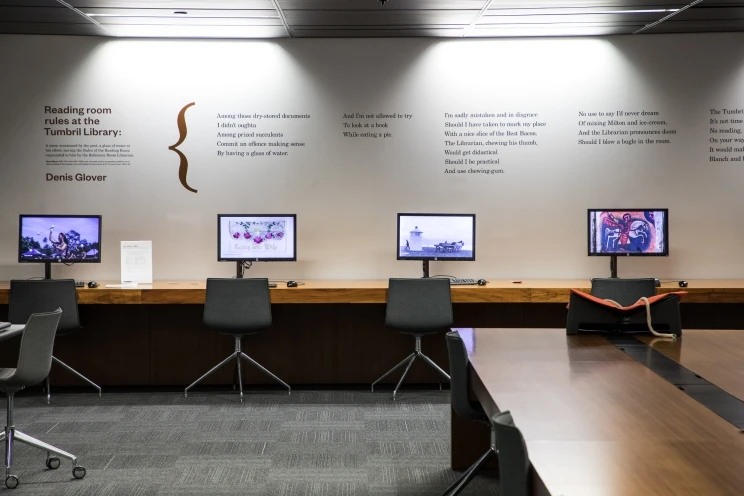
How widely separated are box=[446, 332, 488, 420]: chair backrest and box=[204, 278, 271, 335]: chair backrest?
88.2 inches

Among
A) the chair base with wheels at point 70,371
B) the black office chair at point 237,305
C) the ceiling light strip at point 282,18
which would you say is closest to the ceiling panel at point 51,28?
Result: the ceiling light strip at point 282,18

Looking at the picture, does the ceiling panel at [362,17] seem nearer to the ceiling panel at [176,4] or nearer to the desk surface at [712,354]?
the ceiling panel at [176,4]

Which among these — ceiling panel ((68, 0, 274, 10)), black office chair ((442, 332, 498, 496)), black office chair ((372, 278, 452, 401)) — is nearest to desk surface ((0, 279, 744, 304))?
black office chair ((372, 278, 452, 401))

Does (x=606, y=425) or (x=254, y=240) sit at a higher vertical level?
(x=254, y=240)

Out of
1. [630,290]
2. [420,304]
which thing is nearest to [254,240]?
[420,304]

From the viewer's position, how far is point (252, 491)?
11.4ft

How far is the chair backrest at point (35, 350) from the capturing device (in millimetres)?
3484

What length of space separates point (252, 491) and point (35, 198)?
133 inches

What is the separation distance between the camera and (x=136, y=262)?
539 cm

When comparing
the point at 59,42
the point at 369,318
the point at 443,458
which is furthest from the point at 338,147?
the point at 443,458

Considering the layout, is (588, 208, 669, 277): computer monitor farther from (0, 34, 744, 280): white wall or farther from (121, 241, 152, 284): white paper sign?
(121, 241, 152, 284): white paper sign

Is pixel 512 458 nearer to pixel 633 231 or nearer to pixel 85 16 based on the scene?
pixel 633 231

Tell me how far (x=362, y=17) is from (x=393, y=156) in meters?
1.12

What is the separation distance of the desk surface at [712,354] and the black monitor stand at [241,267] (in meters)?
3.07
